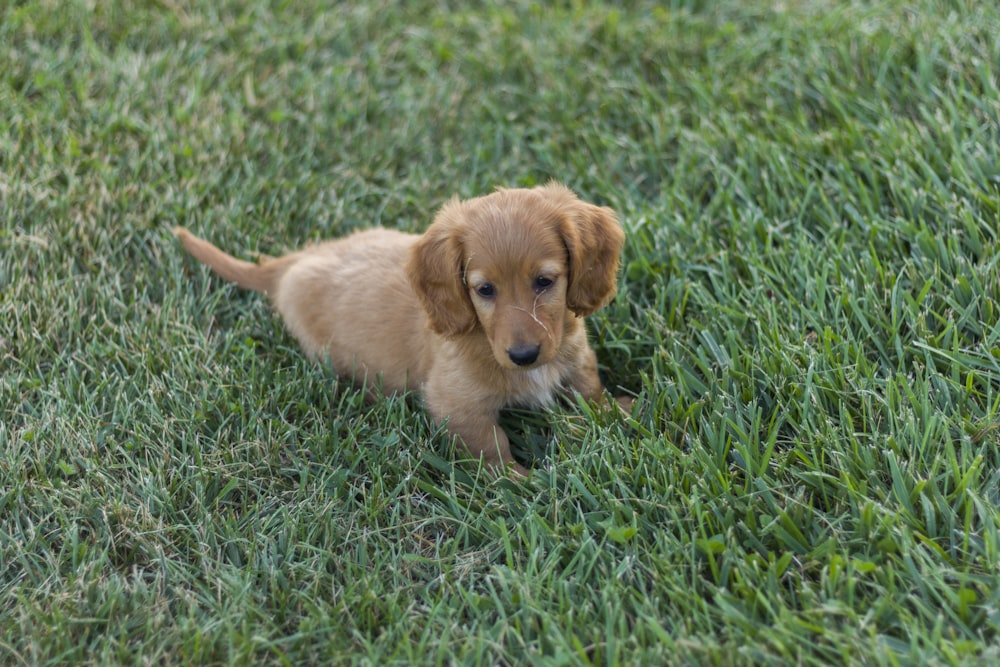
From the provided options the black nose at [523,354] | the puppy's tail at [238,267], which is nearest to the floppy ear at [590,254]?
the black nose at [523,354]

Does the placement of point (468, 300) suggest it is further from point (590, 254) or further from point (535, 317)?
point (590, 254)

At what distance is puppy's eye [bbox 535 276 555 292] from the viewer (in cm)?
299

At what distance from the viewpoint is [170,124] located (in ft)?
15.6

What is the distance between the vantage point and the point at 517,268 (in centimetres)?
293

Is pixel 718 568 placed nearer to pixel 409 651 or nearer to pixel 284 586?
pixel 409 651

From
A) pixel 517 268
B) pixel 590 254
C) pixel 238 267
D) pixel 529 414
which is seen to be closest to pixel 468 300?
pixel 517 268

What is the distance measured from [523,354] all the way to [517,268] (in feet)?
0.85

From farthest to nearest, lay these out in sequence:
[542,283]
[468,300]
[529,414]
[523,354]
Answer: [529,414] < [468,300] < [542,283] < [523,354]

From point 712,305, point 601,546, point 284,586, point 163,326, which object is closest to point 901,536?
point 601,546

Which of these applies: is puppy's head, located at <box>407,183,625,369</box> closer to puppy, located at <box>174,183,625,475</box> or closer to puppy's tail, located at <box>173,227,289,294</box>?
puppy, located at <box>174,183,625,475</box>

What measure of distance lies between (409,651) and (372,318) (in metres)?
1.40

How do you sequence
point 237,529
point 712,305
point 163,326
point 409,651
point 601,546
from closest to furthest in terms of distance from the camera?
point 409,651
point 601,546
point 237,529
point 712,305
point 163,326

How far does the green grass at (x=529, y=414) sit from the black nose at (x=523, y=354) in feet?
1.16

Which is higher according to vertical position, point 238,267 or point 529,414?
point 238,267
